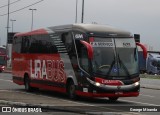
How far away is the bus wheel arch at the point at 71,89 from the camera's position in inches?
827

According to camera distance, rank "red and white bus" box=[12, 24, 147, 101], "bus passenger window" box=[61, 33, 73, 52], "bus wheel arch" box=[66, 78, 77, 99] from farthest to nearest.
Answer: "bus passenger window" box=[61, 33, 73, 52] → "bus wheel arch" box=[66, 78, 77, 99] → "red and white bus" box=[12, 24, 147, 101]

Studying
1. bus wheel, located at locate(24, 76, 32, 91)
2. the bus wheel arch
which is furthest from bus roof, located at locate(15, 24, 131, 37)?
bus wheel, located at locate(24, 76, 32, 91)

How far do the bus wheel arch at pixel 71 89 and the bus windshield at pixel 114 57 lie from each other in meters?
1.73

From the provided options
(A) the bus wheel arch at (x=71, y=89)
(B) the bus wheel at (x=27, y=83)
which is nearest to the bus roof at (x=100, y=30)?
(A) the bus wheel arch at (x=71, y=89)

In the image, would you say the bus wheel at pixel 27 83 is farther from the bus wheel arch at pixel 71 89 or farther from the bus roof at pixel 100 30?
the bus roof at pixel 100 30

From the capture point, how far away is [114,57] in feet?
66.1

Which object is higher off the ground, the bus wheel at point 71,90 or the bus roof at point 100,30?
the bus roof at point 100,30

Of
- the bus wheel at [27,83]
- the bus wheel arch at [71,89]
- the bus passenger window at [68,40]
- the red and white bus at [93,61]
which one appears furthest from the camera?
the bus wheel at [27,83]

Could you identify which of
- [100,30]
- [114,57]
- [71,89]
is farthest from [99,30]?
[71,89]

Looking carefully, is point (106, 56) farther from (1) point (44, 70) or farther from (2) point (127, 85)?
(1) point (44, 70)

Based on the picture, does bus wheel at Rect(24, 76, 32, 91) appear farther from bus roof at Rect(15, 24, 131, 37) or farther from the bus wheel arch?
bus roof at Rect(15, 24, 131, 37)

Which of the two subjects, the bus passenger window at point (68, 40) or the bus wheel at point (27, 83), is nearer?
the bus passenger window at point (68, 40)

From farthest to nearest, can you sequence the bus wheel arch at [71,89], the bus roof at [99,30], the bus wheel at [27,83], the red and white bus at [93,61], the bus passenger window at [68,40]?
the bus wheel at [27,83]
the bus passenger window at [68,40]
the bus wheel arch at [71,89]
the bus roof at [99,30]
the red and white bus at [93,61]

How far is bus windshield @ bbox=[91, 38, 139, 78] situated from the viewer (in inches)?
783
